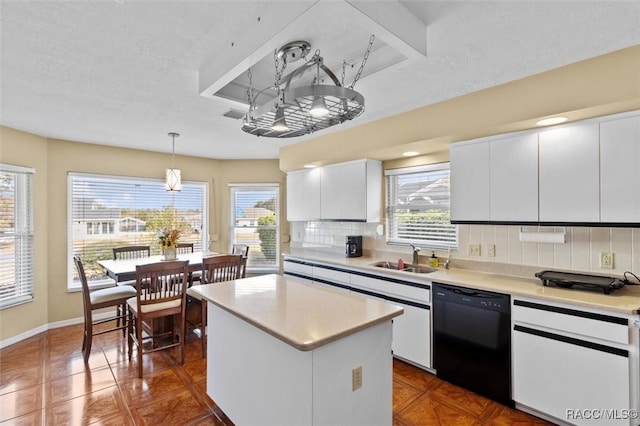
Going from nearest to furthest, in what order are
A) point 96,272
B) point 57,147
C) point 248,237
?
point 57,147 → point 96,272 → point 248,237

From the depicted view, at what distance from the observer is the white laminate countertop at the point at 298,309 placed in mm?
1525

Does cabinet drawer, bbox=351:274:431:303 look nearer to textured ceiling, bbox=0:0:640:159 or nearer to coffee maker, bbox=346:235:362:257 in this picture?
coffee maker, bbox=346:235:362:257

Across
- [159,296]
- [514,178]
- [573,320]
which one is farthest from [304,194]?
[573,320]

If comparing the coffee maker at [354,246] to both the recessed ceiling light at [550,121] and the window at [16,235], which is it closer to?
the recessed ceiling light at [550,121]

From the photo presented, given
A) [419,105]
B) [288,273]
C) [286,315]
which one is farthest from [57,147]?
[419,105]

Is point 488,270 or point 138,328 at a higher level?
point 488,270

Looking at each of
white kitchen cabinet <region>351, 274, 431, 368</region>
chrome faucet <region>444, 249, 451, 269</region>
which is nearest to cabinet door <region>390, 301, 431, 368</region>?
white kitchen cabinet <region>351, 274, 431, 368</region>

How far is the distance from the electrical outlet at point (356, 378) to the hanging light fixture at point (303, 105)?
1323 mm

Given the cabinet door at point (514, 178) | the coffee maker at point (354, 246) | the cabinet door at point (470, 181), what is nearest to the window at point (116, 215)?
the coffee maker at point (354, 246)

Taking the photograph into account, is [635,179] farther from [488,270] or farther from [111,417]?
[111,417]

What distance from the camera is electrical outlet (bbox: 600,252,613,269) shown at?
2361 millimetres

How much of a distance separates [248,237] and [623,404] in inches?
190

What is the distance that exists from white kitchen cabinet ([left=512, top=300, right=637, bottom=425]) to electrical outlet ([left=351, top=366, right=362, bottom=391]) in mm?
1374

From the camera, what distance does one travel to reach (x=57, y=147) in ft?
13.3
